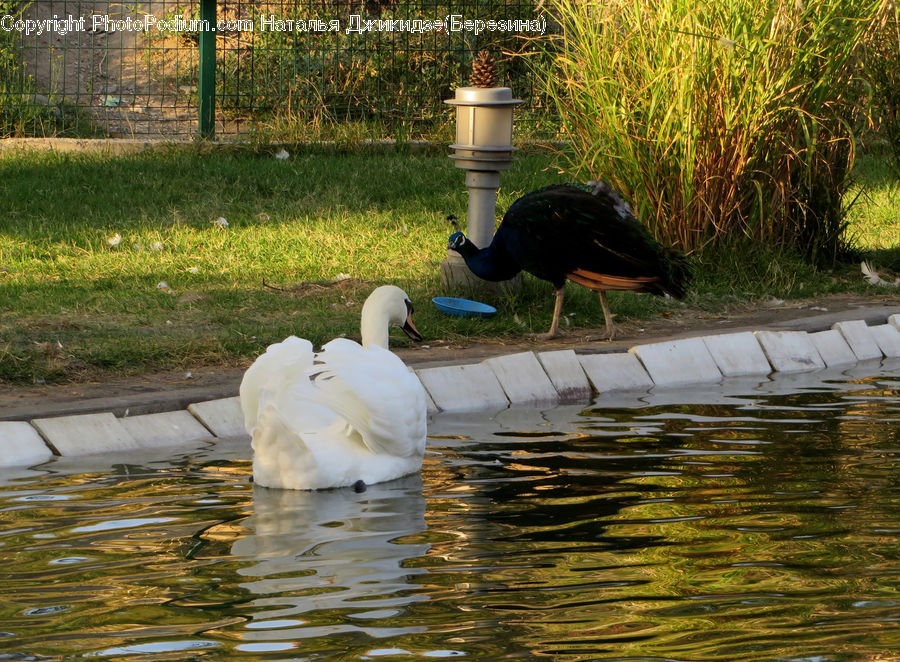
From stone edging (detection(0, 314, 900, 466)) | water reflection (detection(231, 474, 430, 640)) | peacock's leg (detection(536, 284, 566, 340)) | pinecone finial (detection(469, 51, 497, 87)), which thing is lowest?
water reflection (detection(231, 474, 430, 640))

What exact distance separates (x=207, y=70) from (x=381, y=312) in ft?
21.8

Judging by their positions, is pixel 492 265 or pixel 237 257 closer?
pixel 492 265

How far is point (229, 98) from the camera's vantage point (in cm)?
1202

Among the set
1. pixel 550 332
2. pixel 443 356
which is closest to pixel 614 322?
pixel 550 332

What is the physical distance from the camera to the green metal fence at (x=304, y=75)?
11648 mm

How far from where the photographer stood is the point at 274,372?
176 inches

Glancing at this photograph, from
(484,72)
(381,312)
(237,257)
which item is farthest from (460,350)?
(237,257)

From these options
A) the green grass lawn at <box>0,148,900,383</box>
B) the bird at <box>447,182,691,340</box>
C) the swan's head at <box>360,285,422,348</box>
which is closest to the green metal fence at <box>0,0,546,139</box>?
the green grass lawn at <box>0,148,900,383</box>

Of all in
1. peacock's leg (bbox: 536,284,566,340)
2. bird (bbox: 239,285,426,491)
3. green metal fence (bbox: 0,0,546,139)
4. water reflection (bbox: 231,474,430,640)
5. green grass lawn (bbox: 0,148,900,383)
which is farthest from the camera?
green metal fence (bbox: 0,0,546,139)

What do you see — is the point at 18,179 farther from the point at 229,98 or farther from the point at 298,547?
the point at 298,547

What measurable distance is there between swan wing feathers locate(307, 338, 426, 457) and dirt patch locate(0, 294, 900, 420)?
1.12 metres

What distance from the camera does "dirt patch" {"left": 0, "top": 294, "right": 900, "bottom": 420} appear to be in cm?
535

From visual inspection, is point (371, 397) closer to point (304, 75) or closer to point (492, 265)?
point (492, 265)

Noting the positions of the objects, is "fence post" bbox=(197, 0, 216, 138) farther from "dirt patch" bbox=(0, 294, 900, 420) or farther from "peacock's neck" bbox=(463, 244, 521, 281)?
"dirt patch" bbox=(0, 294, 900, 420)
